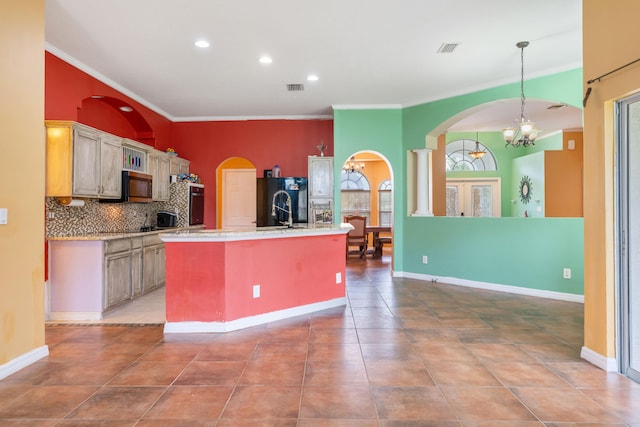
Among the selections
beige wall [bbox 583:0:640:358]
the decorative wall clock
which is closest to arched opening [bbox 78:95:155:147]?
A: beige wall [bbox 583:0:640:358]

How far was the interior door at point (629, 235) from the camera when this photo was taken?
2.45 meters

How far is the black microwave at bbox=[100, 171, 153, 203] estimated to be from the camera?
467 centimetres

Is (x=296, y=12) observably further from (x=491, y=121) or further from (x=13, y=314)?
(x=491, y=121)

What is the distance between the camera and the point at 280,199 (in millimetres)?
6609

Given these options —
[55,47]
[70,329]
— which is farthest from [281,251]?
[55,47]

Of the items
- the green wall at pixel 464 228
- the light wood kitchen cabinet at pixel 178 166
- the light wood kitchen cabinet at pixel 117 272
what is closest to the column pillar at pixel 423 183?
the green wall at pixel 464 228

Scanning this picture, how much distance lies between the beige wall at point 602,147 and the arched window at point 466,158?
7.42 m

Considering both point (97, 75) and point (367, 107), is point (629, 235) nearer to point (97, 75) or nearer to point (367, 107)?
point (367, 107)

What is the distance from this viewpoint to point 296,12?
325cm

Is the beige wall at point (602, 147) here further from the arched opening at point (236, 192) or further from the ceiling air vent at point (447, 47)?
the arched opening at point (236, 192)

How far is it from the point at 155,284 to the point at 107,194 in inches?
58.5

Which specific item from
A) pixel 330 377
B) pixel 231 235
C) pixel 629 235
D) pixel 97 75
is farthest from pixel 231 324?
pixel 97 75

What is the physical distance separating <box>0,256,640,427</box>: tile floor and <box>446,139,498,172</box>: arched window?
6707 millimetres

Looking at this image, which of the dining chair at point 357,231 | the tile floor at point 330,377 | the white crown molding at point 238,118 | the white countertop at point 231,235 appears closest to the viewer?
the tile floor at point 330,377
